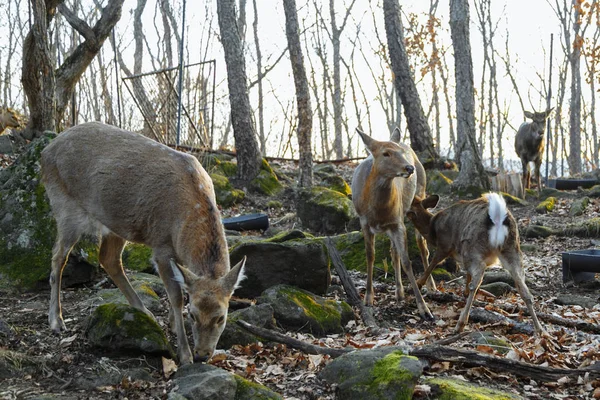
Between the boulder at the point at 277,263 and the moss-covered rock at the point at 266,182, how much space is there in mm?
7871

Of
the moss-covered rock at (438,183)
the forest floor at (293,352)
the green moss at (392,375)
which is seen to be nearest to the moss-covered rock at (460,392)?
the forest floor at (293,352)

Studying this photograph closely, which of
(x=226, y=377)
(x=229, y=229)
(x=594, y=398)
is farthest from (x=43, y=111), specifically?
(x=594, y=398)

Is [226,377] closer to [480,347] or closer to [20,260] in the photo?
[480,347]

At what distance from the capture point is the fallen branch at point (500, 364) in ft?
16.6

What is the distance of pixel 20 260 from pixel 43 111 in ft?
18.7

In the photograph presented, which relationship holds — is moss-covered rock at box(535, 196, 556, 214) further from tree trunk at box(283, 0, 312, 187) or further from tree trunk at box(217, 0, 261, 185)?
tree trunk at box(217, 0, 261, 185)

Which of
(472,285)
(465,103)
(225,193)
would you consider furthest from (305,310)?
(465,103)

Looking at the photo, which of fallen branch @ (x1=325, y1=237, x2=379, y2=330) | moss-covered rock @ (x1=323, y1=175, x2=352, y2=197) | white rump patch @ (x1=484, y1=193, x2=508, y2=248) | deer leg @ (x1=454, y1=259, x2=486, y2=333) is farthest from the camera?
moss-covered rock @ (x1=323, y1=175, x2=352, y2=197)

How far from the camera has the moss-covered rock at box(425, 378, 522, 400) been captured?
4496mm

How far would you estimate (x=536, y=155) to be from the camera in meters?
17.8

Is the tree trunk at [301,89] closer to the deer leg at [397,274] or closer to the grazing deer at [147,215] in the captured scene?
the deer leg at [397,274]

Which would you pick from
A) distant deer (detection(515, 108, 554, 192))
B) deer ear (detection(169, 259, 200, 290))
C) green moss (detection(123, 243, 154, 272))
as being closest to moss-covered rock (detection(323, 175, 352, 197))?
distant deer (detection(515, 108, 554, 192))

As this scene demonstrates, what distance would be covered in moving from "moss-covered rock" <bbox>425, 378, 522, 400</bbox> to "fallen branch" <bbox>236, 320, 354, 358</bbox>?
884 mm

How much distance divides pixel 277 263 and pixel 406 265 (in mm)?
1582
